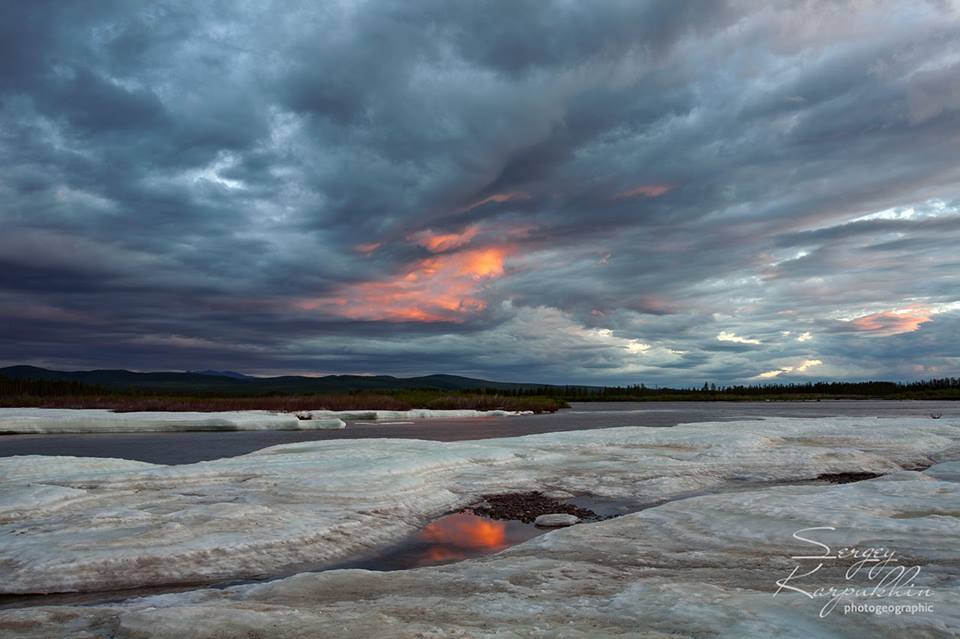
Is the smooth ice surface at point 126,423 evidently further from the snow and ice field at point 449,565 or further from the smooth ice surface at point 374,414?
the snow and ice field at point 449,565

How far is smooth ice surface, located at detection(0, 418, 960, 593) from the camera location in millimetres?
8375

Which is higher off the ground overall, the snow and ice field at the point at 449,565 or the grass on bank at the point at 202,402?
the grass on bank at the point at 202,402

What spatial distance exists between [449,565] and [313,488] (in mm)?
6096

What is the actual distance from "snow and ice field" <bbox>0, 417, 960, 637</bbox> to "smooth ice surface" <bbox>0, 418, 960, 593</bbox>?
6cm

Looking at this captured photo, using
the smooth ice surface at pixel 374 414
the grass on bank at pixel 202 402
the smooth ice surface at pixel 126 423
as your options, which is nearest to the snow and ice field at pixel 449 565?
the smooth ice surface at pixel 126 423

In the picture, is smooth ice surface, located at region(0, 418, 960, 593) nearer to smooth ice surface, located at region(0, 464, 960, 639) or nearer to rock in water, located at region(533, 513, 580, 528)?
smooth ice surface, located at region(0, 464, 960, 639)

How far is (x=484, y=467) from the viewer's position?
17594 mm

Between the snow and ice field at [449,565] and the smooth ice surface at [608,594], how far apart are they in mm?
32

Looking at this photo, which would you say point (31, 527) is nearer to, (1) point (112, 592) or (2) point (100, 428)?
(1) point (112, 592)

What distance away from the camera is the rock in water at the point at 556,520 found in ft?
36.6

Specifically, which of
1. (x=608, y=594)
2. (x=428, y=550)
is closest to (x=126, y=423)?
(x=428, y=550)

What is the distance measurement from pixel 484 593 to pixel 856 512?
7.01 m

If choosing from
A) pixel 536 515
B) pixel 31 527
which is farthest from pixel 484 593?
pixel 31 527

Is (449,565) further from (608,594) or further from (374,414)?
(374,414)
